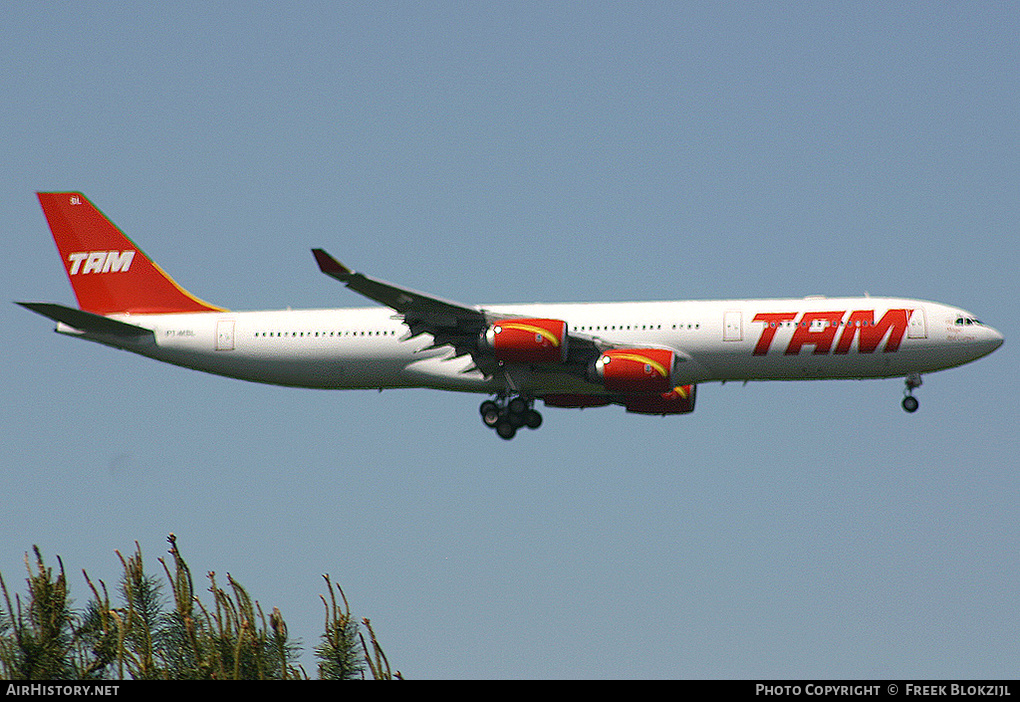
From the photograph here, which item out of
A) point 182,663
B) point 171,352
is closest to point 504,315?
point 171,352

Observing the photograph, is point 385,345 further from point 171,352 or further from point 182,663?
point 182,663

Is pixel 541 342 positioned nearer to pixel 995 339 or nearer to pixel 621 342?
pixel 621 342

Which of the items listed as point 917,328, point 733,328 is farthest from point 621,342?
point 917,328

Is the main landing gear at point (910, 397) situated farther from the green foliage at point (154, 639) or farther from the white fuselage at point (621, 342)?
the green foliage at point (154, 639)

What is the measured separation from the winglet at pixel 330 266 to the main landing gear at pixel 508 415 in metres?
10.2

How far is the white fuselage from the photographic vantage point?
1764 inches

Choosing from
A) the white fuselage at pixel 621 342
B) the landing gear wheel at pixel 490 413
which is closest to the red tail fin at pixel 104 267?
the white fuselage at pixel 621 342

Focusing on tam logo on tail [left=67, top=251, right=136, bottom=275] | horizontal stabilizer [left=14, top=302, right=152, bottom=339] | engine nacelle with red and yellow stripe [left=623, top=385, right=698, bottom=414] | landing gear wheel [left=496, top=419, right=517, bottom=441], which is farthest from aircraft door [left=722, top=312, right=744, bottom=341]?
tam logo on tail [left=67, top=251, right=136, bottom=275]

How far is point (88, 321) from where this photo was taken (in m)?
49.2

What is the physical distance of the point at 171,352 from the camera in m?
50.5

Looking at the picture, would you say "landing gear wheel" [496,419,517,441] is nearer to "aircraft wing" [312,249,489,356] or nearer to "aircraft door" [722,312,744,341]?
"aircraft wing" [312,249,489,356]

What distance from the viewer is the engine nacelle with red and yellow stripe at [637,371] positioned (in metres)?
44.4

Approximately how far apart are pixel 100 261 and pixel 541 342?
21.0m
